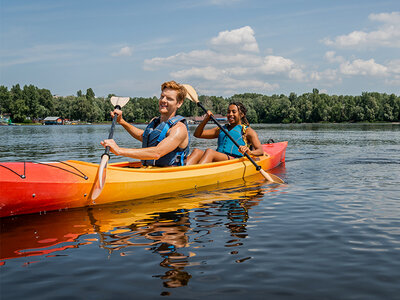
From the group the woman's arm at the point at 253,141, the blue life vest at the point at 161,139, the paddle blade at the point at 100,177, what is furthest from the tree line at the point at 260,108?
the paddle blade at the point at 100,177

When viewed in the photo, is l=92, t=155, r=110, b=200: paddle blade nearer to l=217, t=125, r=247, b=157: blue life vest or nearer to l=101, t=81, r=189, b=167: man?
l=101, t=81, r=189, b=167: man

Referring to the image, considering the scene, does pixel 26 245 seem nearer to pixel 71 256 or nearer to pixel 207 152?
pixel 71 256

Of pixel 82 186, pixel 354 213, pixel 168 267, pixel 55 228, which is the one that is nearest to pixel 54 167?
pixel 82 186

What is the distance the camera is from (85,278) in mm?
3326

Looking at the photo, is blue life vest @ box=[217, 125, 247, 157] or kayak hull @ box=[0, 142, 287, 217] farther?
blue life vest @ box=[217, 125, 247, 157]

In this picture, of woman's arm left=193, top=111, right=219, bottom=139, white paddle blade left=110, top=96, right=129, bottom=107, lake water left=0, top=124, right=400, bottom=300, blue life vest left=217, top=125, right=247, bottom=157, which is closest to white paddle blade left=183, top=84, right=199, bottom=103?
woman's arm left=193, top=111, right=219, bottom=139

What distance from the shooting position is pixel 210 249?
160 inches

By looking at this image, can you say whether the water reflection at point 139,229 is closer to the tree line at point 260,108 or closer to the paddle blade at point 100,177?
the paddle blade at point 100,177

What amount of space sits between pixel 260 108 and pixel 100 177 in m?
122

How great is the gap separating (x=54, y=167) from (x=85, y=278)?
106 inches

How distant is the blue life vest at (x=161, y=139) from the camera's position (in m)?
6.18

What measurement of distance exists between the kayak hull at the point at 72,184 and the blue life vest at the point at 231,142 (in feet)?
5.96

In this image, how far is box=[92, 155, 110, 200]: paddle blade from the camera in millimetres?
5465

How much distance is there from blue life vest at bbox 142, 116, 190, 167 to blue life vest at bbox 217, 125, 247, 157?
96.0 inches
